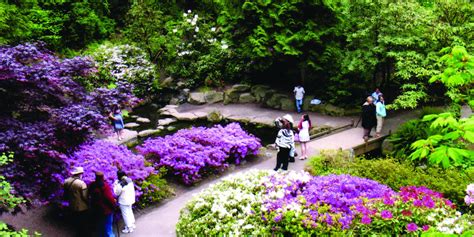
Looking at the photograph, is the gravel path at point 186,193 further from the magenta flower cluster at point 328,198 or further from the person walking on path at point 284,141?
the magenta flower cluster at point 328,198

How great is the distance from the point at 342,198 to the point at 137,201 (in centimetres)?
493

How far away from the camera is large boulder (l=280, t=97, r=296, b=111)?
68.7 feet

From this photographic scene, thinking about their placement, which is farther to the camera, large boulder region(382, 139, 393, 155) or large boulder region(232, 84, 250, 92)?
large boulder region(232, 84, 250, 92)

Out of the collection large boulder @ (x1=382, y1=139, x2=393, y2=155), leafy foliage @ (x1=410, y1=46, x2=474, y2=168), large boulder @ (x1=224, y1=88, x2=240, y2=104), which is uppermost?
leafy foliage @ (x1=410, y1=46, x2=474, y2=168)

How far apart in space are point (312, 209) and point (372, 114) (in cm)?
699

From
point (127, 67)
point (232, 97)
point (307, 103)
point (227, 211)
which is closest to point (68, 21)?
point (127, 67)

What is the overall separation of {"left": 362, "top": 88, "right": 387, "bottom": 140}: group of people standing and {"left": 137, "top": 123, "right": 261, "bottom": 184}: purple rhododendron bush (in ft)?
12.4

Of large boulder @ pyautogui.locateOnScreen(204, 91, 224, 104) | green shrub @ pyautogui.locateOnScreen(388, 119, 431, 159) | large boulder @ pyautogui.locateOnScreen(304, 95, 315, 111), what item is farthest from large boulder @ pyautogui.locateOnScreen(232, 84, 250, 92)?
green shrub @ pyautogui.locateOnScreen(388, 119, 431, 159)

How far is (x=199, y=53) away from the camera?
25562 millimetres

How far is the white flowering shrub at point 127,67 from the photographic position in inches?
933

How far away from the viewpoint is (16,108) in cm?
810

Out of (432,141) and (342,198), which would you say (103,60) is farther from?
(432,141)

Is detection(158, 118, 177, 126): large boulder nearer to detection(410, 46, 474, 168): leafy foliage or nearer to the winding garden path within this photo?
the winding garden path

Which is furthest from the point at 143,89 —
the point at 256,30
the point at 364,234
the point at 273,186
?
the point at 364,234
